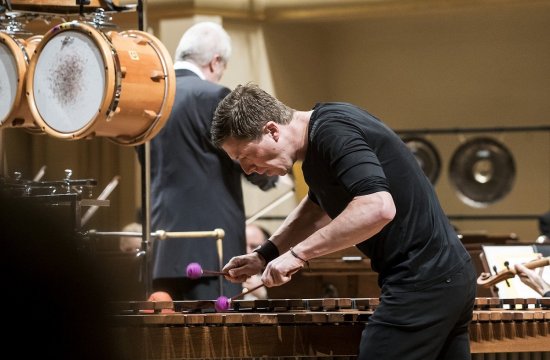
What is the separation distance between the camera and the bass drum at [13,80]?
13.6 ft

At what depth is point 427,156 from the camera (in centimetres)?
1178

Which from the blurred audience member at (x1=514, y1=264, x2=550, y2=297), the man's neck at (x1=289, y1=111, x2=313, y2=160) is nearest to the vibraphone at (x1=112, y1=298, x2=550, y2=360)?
the man's neck at (x1=289, y1=111, x2=313, y2=160)

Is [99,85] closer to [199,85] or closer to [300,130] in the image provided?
[199,85]

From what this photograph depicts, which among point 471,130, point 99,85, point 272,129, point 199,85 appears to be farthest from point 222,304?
point 471,130

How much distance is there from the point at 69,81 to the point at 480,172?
27.6ft

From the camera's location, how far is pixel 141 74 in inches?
158

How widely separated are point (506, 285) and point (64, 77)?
6.67ft

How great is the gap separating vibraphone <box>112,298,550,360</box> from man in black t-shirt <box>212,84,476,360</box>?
19 centimetres

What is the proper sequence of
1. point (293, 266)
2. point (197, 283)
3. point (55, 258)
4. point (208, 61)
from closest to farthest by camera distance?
point (55, 258), point (293, 266), point (197, 283), point (208, 61)

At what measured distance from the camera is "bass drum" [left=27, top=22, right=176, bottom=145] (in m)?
3.86

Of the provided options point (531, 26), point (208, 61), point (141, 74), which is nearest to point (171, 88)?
point (141, 74)

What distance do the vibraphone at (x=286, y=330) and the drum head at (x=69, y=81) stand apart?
105 cm

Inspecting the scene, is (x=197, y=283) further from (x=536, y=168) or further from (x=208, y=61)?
(x=536, y=168)

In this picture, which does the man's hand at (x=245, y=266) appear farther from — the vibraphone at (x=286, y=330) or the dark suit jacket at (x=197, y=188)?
the dark suit jacket at (x=197, y=188)
